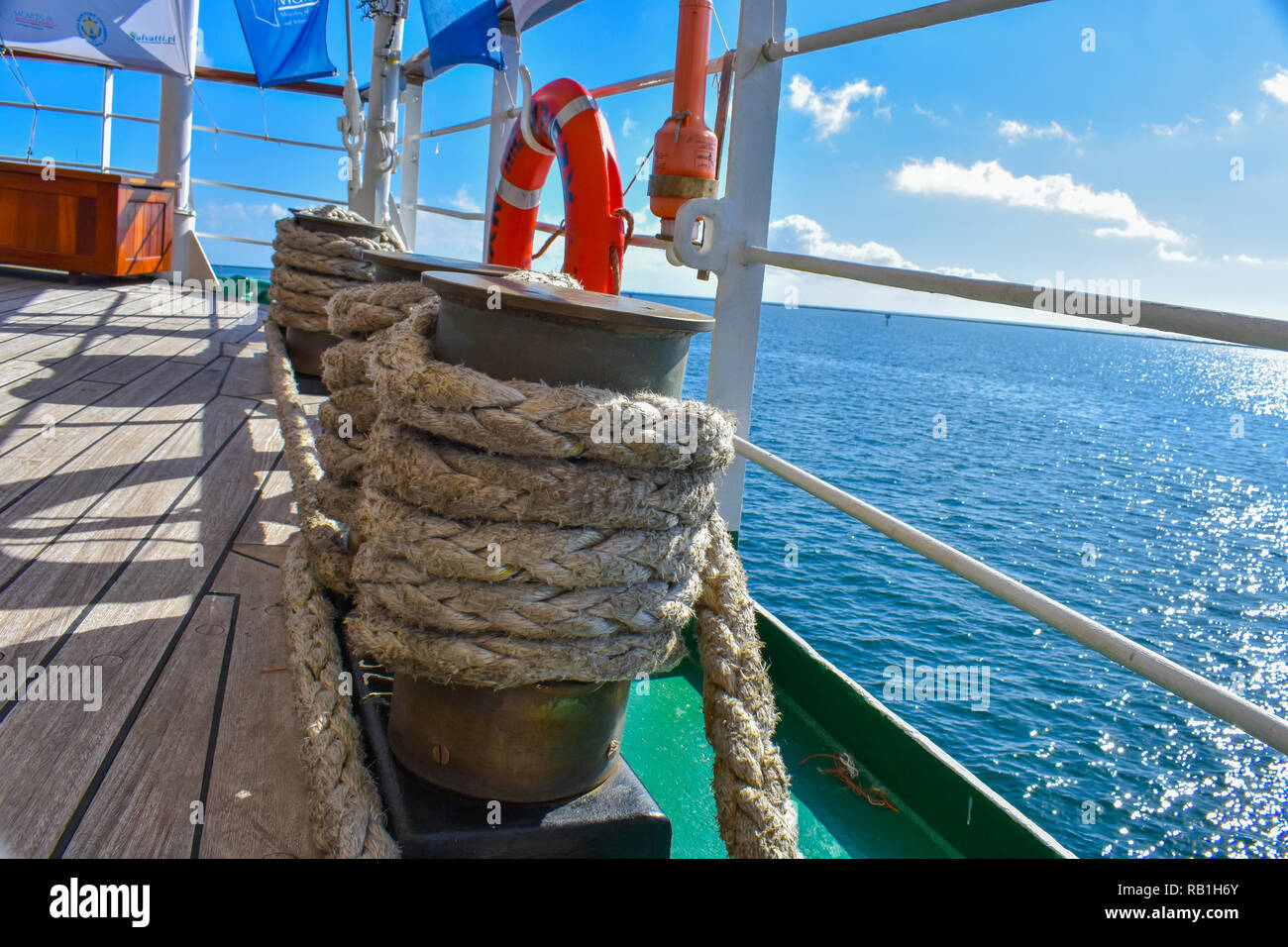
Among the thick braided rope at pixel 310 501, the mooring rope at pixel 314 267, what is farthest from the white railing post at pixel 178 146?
the thick braided rope at pixel 310 501

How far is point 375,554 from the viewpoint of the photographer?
871mm

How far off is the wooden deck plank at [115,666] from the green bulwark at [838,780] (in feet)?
2.16

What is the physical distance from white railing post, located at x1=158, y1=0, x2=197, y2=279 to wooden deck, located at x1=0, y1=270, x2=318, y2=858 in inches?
158

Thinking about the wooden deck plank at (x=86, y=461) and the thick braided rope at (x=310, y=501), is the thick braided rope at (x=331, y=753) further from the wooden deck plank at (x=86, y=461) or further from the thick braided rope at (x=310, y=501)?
the wooden deck plank at (x=86, y=461)

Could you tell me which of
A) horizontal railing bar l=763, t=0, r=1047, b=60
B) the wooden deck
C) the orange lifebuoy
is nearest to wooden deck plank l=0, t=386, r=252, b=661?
the wooden deck

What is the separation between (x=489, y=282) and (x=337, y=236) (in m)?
2.30

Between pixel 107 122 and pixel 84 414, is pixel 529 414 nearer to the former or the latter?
pixel 84 414

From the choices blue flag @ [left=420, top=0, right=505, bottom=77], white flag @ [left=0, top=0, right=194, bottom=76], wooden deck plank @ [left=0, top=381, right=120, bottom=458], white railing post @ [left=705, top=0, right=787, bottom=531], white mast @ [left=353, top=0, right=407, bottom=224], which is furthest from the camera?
white flag @ [left=0, top=0, right=194, bottom=76]

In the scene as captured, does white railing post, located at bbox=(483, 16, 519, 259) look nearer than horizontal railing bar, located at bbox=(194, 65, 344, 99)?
Yes

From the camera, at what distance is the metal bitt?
817mm

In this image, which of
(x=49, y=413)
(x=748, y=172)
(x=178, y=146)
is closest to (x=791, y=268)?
(x=748, y=172)

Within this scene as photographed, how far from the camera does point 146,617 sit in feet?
4.46

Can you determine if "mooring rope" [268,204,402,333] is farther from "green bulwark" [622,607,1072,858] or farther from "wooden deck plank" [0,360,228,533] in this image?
"green bulwark" [622,607,1072,858]
